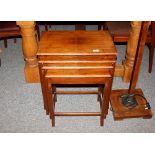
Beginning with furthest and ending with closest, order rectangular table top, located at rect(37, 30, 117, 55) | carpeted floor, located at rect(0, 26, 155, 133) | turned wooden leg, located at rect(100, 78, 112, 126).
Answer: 1. carpeted floor, located at rect(0, 26, 155, 133)
2. turned wooden leg, located at rect(100, 78, 112, 126)
3. rectangular table top, located at rect(37, 30, 117, 55)

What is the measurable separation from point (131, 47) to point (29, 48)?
1.05 metres


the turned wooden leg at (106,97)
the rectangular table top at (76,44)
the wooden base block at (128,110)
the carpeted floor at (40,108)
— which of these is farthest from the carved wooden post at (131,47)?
the turned wooden leg at (106,97)

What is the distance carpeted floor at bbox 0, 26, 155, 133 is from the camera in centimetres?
206

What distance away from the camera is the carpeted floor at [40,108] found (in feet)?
6.77

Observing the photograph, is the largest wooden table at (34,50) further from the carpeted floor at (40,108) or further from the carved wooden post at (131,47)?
the carpeted floor at (40,108)

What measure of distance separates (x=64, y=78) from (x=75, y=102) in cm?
75

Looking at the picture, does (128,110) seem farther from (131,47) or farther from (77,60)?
(77,60)

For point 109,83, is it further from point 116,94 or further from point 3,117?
point 3,117

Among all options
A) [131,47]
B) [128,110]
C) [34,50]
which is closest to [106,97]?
[128,110]

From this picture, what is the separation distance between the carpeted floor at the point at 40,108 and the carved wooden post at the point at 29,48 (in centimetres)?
12

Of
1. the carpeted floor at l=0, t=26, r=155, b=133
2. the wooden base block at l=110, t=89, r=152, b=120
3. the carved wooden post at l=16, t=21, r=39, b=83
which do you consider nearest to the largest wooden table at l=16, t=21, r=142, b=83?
the carved wooden post at l=16, t=21, r=39, b=83

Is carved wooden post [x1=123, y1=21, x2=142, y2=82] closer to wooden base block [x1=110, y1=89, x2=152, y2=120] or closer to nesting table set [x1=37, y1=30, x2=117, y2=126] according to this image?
wooden base block [x1=110, y1=89, x2=152, y2=120]

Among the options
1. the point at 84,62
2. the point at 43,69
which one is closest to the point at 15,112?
the point at 43,69

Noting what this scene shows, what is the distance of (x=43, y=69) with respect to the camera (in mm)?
1611
